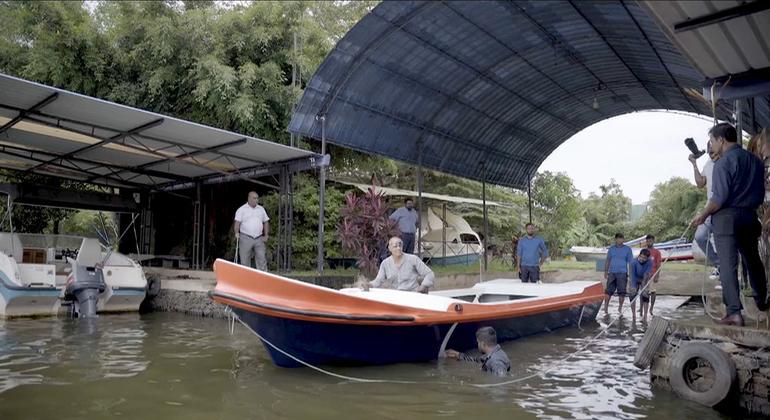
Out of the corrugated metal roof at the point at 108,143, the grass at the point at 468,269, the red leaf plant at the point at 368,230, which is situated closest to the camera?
the corrugated metal roof at the point at 108,143

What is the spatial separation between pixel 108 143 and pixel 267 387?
27.0 ft

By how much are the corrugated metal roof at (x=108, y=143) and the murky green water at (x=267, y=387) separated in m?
3.64

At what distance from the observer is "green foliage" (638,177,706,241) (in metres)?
28.8

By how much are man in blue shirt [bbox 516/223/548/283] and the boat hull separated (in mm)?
4287

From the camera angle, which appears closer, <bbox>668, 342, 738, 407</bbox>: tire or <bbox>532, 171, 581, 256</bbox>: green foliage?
<bbox>668, 342, 738, 407</bbox>: tire

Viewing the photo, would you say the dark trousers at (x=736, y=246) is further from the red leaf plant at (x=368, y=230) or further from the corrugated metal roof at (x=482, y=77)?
the red leaf plant at (x=368, y=230)

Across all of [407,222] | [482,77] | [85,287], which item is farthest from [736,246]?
[85,287]

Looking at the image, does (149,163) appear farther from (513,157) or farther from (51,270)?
(513,157)

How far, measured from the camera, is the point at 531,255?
10.3 metres

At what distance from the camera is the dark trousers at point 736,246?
179 inches

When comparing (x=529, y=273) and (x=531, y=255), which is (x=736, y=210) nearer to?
(x=531, y=255)

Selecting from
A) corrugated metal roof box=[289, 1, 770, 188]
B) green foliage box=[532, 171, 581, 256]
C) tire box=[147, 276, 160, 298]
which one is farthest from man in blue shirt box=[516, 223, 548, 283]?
green foliage box=[532, 171, 581, 256]

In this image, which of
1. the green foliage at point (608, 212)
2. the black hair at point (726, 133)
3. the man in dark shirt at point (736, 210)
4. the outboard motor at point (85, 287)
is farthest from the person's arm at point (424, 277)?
the green foliage at point (608, 212)

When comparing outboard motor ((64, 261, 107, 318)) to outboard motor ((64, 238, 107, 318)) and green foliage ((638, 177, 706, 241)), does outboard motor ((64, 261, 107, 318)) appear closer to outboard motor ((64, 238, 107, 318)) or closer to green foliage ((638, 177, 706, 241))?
outboard motor ((64, 238, 107, 318))
